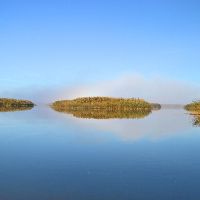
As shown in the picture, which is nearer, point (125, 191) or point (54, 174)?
point (125, 191)

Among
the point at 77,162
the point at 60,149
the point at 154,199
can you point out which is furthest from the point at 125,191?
the point at 60,149

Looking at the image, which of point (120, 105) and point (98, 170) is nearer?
point (98, 170)

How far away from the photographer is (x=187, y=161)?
704 cm

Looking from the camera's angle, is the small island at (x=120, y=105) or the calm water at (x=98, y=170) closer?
the calm water at (x=98, y=170)

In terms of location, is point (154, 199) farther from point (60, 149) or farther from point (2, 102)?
point (2, 102)

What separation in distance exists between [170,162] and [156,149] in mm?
1766

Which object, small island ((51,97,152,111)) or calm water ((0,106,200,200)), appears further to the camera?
small island ((51,97,152,111))

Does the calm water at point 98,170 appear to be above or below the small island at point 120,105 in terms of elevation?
below

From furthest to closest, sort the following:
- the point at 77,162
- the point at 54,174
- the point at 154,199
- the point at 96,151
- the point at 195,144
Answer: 1. the point at 195,144
2. the point at 96,151
3. the point at 77,162
4. the point at 54,174
5. the point at 154,199

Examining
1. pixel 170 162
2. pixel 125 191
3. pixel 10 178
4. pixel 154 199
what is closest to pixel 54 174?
A: pixel 10 178

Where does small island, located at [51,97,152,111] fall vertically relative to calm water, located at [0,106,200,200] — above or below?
above

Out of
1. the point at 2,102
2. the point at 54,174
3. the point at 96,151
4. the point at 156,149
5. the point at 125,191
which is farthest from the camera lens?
the point at 2,102

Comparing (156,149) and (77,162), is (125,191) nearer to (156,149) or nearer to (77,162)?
(77,162)

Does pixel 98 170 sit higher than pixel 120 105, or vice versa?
pixel 120 105
